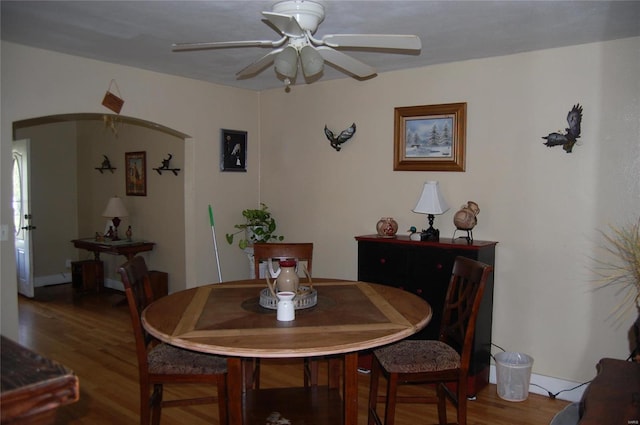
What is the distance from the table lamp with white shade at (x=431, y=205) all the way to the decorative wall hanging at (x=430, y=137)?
0.76ft

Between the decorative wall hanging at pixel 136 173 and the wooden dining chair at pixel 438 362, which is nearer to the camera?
the wooden dining chair at pixel 438 362

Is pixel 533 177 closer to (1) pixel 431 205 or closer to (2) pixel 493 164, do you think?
(2) pixel 493 164

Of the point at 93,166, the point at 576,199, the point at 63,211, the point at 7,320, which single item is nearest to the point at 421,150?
the point at 576,199

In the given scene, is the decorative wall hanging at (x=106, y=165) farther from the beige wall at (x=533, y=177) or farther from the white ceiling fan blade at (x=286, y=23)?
the white ceiling fan blade at (x=286, y=23)

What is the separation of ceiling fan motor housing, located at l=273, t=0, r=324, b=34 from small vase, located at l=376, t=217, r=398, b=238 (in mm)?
1786

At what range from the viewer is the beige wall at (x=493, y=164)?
10.3 feet

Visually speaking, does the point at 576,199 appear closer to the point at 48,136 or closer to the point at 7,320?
the point at 7,320

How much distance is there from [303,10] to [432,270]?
1.94m

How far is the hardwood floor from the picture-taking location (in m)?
3.03

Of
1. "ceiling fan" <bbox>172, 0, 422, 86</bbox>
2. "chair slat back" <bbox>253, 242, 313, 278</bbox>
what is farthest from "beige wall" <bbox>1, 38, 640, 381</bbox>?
"ceiling fan" <bbox>172, 0, 422, 86</bbox>

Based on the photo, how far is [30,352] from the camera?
84 centimetres

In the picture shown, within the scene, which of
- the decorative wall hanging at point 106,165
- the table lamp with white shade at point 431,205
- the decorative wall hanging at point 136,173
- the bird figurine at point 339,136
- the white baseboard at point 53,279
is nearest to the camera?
the table lamp with white shade at point 431,205

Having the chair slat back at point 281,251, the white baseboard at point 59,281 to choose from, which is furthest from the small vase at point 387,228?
the white baseboard at point 59,281

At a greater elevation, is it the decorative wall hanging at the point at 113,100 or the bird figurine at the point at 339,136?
the decorative wall hanging at the point at 113,100
